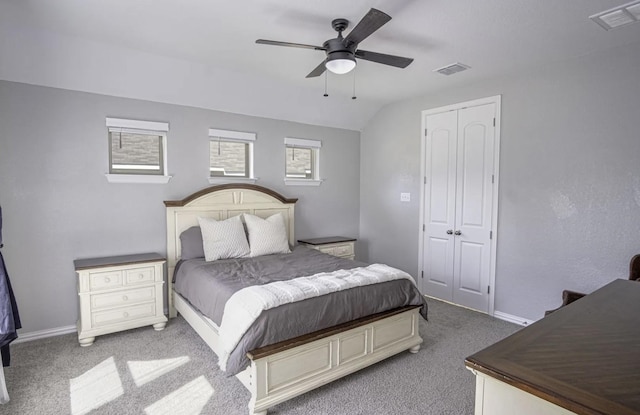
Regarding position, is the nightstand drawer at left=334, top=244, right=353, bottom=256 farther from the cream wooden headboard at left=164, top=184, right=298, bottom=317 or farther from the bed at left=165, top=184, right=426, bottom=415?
the bed at left=165, top=184, right=426, bottom=415

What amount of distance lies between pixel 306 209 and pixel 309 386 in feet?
9.78

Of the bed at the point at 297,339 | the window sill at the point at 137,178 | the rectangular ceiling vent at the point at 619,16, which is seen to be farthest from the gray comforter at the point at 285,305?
the rectangular ceiling vent at the point at 619,16

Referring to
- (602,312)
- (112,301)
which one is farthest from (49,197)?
(602,312)

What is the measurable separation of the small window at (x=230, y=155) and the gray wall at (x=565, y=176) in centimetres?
255

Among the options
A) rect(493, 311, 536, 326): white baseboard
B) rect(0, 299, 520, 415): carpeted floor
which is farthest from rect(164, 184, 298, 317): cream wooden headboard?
rect(493, 311, 536, 326): white baseboard

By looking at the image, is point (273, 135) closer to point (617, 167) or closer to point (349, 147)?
point (349, 147)

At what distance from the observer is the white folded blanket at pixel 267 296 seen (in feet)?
7.30

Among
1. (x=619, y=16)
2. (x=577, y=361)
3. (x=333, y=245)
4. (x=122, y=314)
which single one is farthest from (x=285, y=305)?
(x=619, y=16)

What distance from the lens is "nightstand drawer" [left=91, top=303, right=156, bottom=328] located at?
3.21 metres

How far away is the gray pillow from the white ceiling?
1.49 m

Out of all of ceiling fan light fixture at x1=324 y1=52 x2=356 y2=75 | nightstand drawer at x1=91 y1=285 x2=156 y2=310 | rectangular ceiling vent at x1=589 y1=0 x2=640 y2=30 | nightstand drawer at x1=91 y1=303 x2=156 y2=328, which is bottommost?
nightstand drawer at x1=91 y1=303 x2=156 y2=328

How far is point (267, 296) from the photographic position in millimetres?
2301

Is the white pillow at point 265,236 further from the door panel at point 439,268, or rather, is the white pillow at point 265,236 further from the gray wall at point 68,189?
the door panel at point 439,268

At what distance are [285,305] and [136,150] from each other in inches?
104
